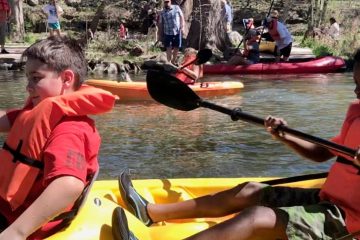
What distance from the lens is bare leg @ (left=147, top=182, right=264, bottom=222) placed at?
248 centimetres

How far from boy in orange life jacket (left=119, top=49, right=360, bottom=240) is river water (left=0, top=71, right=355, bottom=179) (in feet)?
6.76

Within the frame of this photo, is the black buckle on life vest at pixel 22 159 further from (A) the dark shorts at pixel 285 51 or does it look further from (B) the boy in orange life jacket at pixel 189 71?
(A) the dark shorts at pixel 285 51

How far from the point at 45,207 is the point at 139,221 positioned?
68cm

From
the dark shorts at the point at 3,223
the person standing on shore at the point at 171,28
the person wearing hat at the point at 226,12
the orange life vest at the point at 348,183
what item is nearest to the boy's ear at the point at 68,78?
the dark shorts at the point at 3,223

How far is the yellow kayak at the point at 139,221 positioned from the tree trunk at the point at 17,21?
441 inches

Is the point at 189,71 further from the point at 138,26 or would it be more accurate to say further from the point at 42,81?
the point at 138,26

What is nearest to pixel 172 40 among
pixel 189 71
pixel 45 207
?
pixel 189 71

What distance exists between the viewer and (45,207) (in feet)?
5.96

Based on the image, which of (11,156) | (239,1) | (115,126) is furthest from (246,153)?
(239,1)

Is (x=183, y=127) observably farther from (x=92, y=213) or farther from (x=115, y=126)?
(x=92, y=213)

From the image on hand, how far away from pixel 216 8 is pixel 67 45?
381 inches

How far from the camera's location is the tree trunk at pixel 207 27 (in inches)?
452

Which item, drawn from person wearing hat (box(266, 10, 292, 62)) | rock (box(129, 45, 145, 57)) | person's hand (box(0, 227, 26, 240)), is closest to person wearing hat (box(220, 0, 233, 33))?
person wearing hat (box(266, 10, 292, 62))

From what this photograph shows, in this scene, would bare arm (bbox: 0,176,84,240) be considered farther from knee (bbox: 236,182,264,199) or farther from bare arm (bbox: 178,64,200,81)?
bare arm (bbox: 178,64,200,81)
